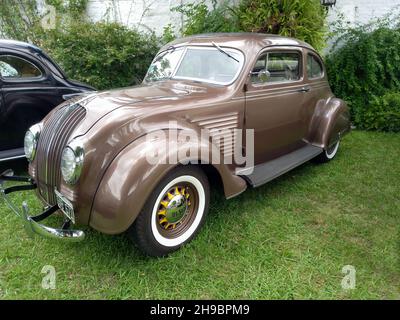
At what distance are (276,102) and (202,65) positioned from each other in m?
0.86

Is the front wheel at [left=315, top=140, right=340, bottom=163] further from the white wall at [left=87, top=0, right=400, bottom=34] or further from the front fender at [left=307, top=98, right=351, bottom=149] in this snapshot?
the white wall at [left=87, top=0, right=400, bottom=34]

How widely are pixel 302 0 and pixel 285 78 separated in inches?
100

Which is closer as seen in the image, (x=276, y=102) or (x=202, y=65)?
(x=202, y=65)

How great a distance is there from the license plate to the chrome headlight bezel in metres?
0.14

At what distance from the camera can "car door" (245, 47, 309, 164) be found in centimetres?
313

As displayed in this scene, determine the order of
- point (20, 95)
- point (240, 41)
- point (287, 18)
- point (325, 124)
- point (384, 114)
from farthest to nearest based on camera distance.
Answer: point (384, 114), point (287, 18), point (325, 124), point (20, 95), point (240, 41)

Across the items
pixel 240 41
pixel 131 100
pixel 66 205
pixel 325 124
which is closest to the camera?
pixel 66 205

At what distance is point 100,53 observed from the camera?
6.04 meters

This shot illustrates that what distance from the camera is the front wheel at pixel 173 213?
7.55 ft

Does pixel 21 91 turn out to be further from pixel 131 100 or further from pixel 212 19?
pixel 212 19

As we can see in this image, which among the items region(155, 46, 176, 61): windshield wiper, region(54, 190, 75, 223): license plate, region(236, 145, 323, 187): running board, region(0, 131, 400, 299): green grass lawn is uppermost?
region(155, 46, 176, 61): windshield wiper

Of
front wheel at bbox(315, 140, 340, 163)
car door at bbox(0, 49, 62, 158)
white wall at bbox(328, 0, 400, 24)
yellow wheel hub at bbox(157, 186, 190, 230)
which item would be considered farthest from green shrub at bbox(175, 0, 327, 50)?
yellow wheel hub at bbox(157, 186, 190, 230)

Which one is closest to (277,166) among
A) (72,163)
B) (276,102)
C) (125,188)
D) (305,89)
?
(276,102)
